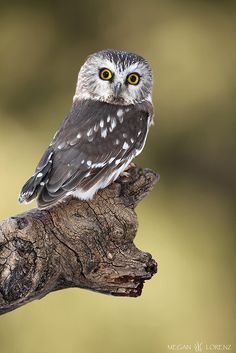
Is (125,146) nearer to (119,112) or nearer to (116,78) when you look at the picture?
(119,112)

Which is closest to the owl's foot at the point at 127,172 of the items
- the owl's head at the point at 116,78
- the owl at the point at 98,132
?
the owl at the point at 98,132

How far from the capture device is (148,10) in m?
6.66

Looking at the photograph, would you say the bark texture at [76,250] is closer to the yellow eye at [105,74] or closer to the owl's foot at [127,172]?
the owl's foot at [127,172]

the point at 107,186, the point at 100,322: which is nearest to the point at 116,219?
the point at 107,186

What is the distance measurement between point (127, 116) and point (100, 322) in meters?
2.25

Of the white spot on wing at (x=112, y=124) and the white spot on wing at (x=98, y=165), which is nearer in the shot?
the white spot on wing at (x=98, y=165)

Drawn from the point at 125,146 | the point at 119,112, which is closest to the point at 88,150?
the point at 125,146

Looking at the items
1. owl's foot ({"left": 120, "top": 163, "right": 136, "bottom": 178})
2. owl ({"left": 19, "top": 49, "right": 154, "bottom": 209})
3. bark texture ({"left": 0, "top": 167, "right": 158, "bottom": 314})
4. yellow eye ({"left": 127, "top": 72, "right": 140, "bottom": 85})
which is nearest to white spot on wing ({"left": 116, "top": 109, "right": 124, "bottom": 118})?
owl ({"left": 19, "top": 49, "right": 154, "bottom": 209})

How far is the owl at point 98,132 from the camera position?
3733 mm

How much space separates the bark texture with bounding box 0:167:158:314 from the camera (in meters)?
3.49

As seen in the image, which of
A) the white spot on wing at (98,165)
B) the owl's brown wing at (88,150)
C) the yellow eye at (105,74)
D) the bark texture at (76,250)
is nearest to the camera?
the bark texture at (76,250)

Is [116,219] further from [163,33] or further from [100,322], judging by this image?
[163,33]

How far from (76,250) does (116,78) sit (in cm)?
96

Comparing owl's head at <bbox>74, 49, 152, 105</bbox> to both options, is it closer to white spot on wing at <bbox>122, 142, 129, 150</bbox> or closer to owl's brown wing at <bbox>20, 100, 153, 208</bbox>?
owl's brown wing at <bbox>20, 100, 153, 208</bbox>
